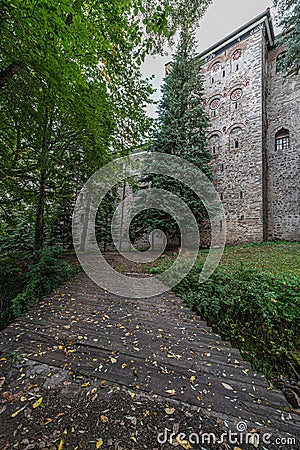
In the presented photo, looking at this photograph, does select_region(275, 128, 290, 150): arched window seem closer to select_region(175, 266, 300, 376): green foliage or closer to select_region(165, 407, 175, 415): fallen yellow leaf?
select_region(175, 266, 300, 376): green foliage

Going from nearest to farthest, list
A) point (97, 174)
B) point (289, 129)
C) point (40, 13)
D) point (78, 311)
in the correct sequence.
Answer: point (40, 13), point (78, 311), point (97, 174), point (289, 129)

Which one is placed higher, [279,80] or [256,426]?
[279,80]

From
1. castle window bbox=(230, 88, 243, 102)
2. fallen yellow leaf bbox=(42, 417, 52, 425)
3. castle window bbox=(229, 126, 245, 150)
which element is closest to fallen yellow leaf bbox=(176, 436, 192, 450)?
fallen yellow leaf bbox=(42, 417, 52, 425)

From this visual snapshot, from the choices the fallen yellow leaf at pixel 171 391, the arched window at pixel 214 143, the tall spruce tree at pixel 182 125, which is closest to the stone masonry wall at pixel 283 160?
the arched window at pixel 214 143

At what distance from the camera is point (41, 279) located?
4.90 m

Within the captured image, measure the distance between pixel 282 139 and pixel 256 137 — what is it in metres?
1.87

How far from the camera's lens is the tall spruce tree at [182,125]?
9.83 metres

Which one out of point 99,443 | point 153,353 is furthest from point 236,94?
point 99,443

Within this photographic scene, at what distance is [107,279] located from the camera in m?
5.77

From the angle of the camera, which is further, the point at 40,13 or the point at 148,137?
the point at 148,137

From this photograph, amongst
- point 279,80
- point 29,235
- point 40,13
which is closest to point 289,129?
point 279,80

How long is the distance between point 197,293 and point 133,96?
505 centimetres

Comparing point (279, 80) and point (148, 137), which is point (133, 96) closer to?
point (148, 137)

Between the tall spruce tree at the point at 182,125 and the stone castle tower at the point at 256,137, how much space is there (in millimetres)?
2630
